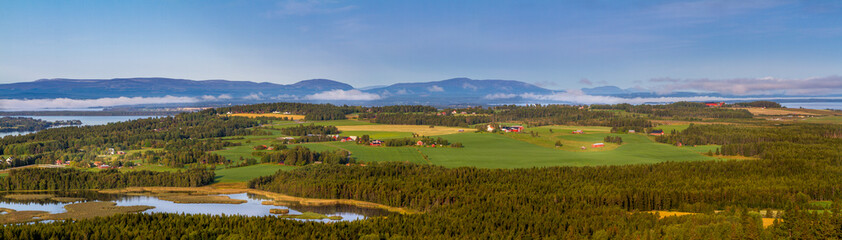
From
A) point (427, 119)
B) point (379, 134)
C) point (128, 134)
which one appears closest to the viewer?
point (128, 134)

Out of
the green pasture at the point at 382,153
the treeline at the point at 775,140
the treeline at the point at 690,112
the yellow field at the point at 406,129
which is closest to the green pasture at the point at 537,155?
the green pasture at the point at 382,153

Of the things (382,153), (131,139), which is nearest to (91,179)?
(131,139)

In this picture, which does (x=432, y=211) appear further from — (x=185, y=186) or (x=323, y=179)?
(x=185, y=186)

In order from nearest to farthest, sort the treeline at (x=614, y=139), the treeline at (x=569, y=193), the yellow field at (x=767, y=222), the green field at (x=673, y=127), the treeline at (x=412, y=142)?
the treeline at (x=569, y=193) → the yellow field at (x=767, y=222) → the treeline at (x=412, y=142) → the treeline at (x=614, y=139) → the green field at (x=673, y=127)

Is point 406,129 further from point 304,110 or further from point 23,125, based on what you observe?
point 23,125

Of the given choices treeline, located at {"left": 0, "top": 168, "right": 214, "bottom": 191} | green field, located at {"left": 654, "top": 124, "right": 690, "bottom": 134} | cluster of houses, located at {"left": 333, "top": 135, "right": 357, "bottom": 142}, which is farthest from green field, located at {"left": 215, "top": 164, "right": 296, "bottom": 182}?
green field, located at {"left": 654, "top": 124, "right": 690, "bottom": 134}

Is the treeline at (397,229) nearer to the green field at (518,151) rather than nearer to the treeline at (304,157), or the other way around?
the green field at (518,151)

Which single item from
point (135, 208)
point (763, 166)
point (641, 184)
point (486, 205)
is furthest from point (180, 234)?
point (763, 166)
